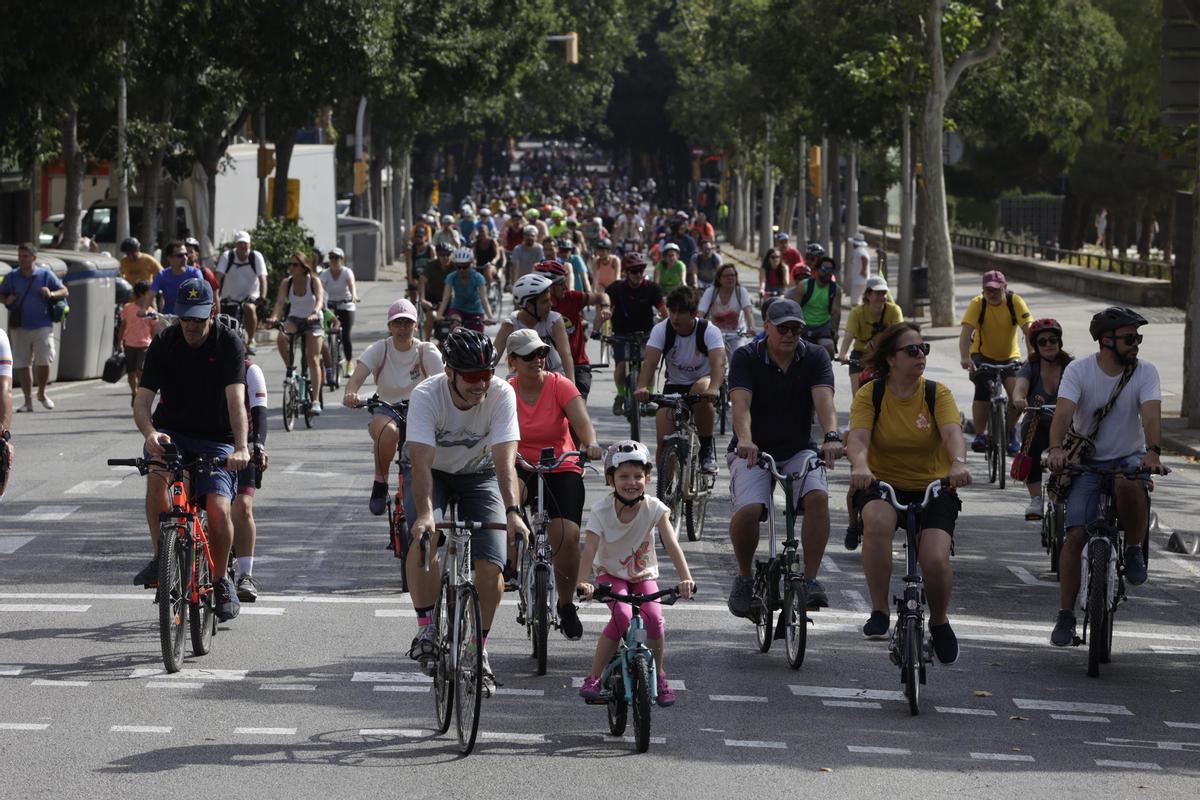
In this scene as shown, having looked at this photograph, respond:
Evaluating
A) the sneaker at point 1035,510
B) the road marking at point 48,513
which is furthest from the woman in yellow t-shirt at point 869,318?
the road marking at point 48,513

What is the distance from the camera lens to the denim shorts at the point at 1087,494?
36.0 feet

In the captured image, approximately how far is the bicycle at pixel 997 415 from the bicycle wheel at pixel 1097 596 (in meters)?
6.95

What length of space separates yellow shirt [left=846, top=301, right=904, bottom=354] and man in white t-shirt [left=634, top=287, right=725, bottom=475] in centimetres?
376

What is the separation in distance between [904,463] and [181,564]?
335 cm

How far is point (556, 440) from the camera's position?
10.8 m

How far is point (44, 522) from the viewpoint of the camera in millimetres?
15586

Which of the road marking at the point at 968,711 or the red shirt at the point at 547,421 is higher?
the red shirt at the point at 547,421

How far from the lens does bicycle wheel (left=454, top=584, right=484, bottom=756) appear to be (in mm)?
8508

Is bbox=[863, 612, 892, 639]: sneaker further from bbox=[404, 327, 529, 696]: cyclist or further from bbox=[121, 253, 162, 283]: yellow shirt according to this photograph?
bbox=[121, 253, 162, 283]: yellow shirt

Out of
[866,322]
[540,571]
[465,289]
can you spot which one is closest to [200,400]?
[540,571]

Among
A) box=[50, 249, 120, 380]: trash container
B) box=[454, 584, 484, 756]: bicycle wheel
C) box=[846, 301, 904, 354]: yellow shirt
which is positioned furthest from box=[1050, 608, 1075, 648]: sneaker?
box=[50, 249, 120, 380]: trash container

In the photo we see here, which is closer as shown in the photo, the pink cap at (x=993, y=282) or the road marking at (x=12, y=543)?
the road marking at (x=12, y=543)

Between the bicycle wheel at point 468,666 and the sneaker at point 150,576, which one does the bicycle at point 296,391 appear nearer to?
the sneaker at point 150,576

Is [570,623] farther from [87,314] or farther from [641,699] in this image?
[87,314]
